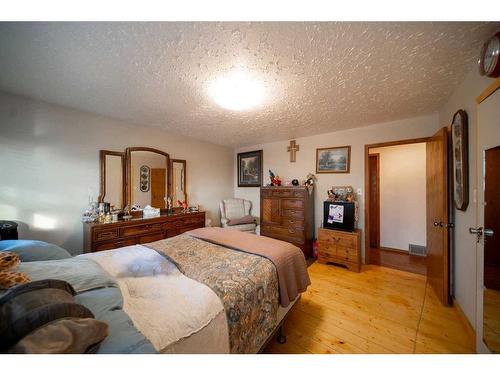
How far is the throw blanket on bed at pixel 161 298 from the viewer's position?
2.52 ft

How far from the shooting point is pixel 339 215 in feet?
9.54

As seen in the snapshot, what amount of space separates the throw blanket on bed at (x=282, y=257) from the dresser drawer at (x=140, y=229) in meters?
1.16

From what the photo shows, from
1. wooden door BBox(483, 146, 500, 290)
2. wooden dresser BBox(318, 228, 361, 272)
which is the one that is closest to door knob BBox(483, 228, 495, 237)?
wooden door BBox(483, 146, 500, 290)

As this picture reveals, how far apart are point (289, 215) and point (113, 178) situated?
3.04 metres

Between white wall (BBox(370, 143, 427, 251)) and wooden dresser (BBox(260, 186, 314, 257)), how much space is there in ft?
5.29

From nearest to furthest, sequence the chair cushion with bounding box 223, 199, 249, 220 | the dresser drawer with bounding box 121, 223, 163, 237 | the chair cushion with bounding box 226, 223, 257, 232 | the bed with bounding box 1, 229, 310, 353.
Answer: the bed with bounding box 1, 229, 310, 353
the dresser drawer with bounding box 121, 223, 163, 237
the chair cushion with bounding box 226, 223, 257, 232
the chair cushion with bounding box 223, 199, 249, 220

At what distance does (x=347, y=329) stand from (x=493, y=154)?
1.71 meters

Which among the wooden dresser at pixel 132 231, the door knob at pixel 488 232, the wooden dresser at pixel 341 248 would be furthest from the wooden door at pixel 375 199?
the wooden dresser at pixel 132 231

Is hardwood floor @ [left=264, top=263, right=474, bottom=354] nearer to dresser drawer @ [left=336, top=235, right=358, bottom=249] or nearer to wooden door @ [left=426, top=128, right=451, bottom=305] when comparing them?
wooden door @ [left=426, top=128, right=451, bottom=305]

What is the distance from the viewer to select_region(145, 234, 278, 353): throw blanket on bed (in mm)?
1014

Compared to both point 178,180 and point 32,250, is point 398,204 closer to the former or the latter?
point 178,180
